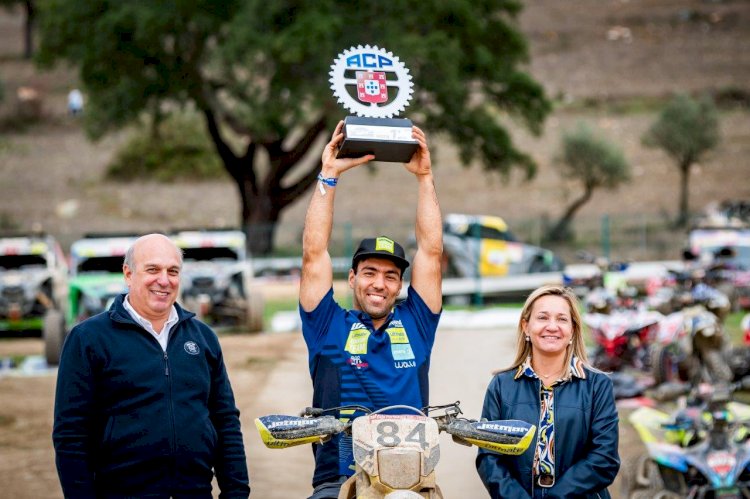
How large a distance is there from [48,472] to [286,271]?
18.3 metres

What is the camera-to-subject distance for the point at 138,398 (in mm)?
4500

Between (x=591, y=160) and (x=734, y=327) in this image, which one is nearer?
(x=734, y=327)

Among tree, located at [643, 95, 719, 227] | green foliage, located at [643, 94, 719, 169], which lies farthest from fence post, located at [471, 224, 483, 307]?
green foliage, located at [643, 94, 719, 169]

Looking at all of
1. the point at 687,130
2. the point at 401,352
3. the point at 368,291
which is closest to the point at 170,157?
the point at 687,130

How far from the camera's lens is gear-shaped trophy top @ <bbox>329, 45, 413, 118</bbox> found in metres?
5.14

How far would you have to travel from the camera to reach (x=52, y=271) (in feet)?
67.7

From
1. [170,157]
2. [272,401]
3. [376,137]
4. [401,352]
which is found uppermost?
[170,157]

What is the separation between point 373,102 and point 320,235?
613 millimetres

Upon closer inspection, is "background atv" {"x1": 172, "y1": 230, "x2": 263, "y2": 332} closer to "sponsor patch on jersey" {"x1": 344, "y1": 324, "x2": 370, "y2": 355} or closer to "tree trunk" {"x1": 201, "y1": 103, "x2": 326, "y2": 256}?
"tree trunk" {"x1": 201, "y1": 103, "x2": 326, "y2": 256}

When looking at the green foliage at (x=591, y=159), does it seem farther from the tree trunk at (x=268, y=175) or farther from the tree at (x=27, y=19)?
the tree at (x=27, y=19)

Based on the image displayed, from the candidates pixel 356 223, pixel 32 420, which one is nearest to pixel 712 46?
pixel 356 223

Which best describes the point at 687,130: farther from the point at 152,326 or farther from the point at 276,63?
the point at 152,326

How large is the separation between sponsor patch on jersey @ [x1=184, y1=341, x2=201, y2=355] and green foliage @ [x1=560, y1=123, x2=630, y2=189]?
36.3 m

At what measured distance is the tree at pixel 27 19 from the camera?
205 ft
